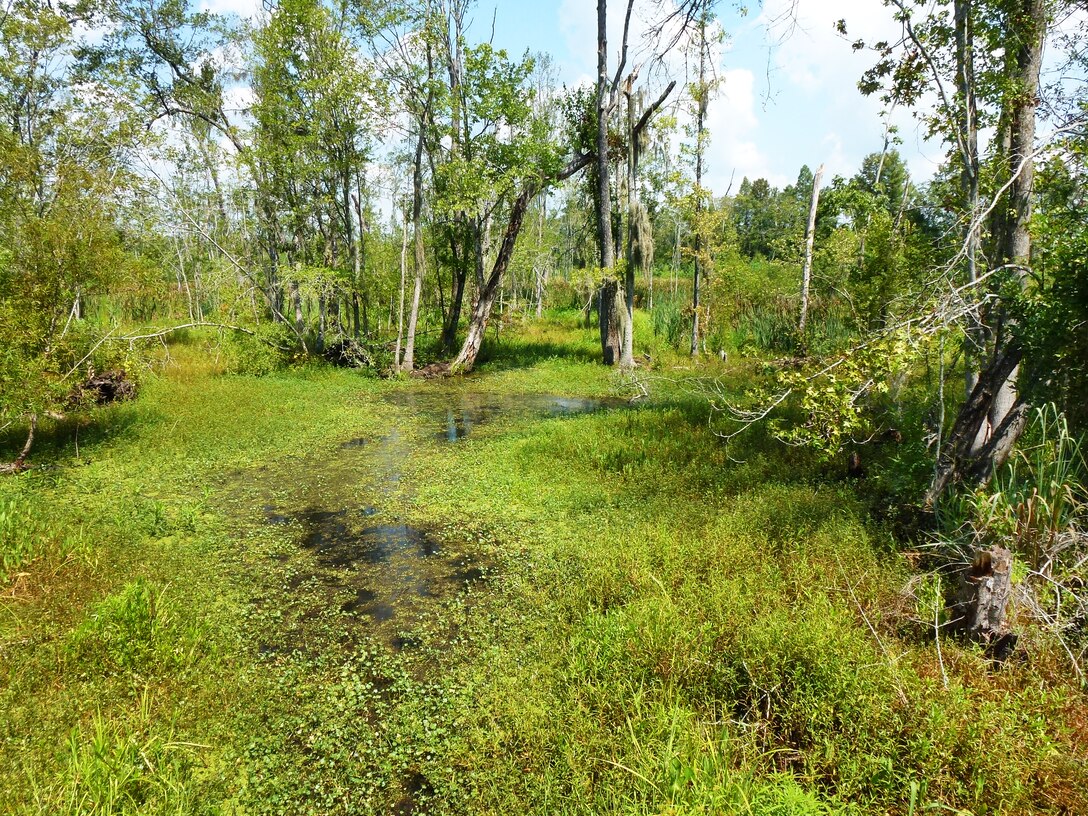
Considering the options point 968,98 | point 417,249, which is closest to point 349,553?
point 968,98

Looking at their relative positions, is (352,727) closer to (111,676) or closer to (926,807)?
(111,676)

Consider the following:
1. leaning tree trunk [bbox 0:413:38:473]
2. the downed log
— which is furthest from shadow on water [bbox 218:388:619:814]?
the downed log

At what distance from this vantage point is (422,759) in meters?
3.50

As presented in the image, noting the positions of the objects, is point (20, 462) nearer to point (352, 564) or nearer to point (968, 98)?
point (352, 564)

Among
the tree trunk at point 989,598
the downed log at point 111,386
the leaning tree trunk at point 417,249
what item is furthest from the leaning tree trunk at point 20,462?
the tree trunk at point 989,598

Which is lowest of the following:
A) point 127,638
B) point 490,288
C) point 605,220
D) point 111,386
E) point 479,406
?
point 127,638

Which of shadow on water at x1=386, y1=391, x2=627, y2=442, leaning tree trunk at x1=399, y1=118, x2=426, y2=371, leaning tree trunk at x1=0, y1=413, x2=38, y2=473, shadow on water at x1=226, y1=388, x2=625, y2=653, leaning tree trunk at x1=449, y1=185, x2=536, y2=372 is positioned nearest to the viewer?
shadow on water at x1=226, y1=388, x2=625, y2=653

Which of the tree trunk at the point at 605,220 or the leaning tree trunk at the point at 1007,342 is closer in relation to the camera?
the leaning tree trunk at the point at 1007,342

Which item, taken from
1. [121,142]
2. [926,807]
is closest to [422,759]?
[926,807]

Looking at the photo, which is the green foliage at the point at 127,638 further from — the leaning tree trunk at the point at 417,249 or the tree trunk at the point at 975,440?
the leaning tree trunk at the point at 417,249

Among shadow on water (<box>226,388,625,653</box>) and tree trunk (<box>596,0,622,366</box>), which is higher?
tree trunk (<box>596,0,622,366</box>)

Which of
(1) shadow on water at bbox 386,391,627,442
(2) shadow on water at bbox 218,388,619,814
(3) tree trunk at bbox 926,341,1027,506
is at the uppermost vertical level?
(3) tree trunk at bbox 926,341,1027,506

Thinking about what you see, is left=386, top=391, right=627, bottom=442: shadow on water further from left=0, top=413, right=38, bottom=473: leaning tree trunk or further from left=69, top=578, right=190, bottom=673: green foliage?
left=69, top=578, right=190, bottom=673: green foliage

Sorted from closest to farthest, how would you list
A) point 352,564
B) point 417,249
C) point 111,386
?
point 352,564 → point 111,386 → point 417,249
